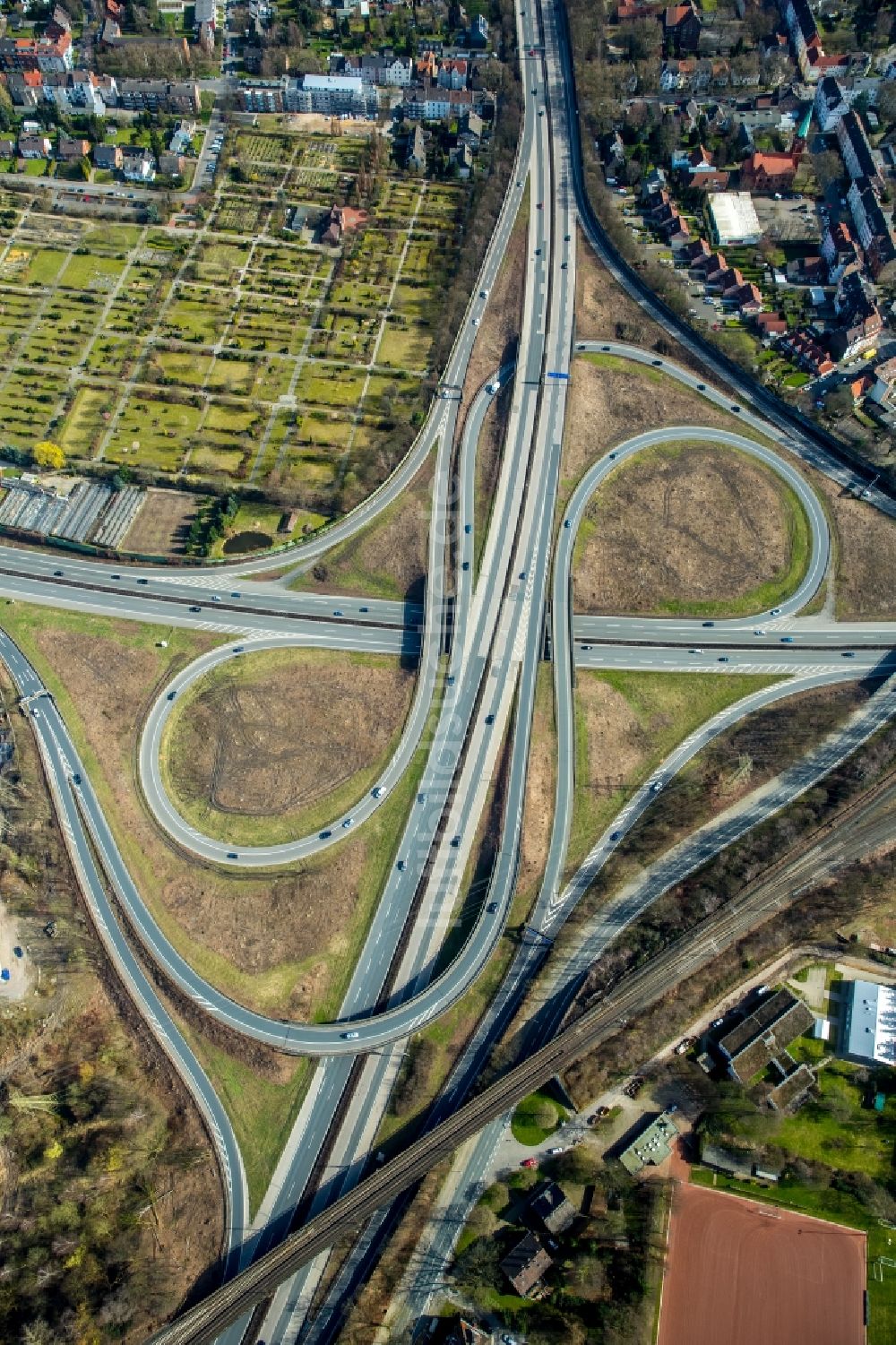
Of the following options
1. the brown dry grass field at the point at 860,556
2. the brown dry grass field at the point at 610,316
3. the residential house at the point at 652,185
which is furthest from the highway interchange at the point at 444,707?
the residential house at the point at 652,185

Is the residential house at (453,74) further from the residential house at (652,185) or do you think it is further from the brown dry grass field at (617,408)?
the brown dry grass field at (617,408)

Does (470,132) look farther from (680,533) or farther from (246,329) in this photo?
(680,533)

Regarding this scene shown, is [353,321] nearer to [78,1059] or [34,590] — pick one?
[34,590]

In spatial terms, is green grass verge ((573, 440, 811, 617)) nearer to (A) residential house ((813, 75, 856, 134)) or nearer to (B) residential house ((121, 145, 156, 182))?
(A) residential house ((813, 75, 856, 134))

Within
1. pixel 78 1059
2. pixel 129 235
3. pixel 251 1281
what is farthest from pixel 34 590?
pixel 251 1281

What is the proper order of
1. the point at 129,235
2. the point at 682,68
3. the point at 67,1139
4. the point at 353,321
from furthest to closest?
1. the point at 682,68
2. the point at 129,235
3. the point at 353,321
4. the point at 67,1139

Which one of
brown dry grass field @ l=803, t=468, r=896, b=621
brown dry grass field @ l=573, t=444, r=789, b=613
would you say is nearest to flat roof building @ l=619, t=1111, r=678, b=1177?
brown dry grass field @ l=573, t=444, r=789, b=613
